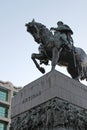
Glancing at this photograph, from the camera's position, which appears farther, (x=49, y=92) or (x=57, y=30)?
(x=57, y=30)

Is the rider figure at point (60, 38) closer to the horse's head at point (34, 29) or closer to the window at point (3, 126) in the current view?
the horse's head at point (34, 29)

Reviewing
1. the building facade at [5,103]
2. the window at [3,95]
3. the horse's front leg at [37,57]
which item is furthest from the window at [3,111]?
the horse's front leg at [37,57]

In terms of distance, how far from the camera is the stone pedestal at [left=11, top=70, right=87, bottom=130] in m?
12.8

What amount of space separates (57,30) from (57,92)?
3.85m

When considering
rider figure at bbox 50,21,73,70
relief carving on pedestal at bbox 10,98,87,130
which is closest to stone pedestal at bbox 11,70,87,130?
relief carving on pedestal at bbox 10,98,87,130

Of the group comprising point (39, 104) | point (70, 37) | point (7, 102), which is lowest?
point (39, 104)

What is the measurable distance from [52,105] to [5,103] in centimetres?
3537

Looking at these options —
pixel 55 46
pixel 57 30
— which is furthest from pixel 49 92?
pixel 57 30

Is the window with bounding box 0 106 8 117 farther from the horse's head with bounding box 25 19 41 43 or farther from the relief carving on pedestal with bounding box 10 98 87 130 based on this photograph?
the relief carving on pedestal with bounding box 10 98 87 130

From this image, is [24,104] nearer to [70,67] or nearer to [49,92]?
[49,92]

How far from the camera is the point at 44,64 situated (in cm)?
1577

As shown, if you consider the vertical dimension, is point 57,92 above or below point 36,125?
above

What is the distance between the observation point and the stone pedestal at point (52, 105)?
1277cm

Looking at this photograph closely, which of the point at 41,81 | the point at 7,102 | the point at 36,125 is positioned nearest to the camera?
the point at 36,125
